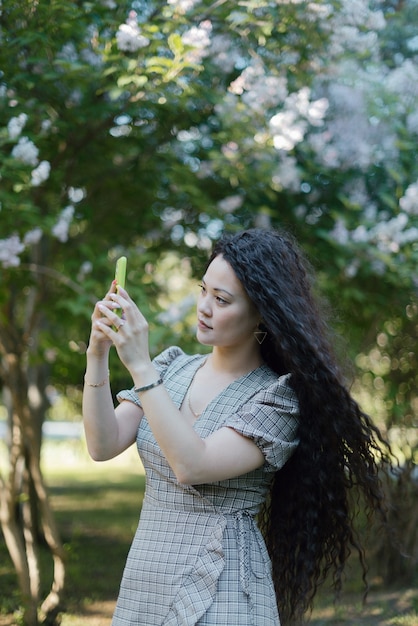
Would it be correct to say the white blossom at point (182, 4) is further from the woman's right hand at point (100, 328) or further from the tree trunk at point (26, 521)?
the tree trunk at point (26, 521)

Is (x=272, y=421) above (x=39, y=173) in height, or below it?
below

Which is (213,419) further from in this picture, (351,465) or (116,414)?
(351,465)

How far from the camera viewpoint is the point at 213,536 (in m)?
1.83

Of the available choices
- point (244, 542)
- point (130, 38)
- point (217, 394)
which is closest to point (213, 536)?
point (244, 542)

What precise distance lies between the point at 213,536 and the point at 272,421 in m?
0.29

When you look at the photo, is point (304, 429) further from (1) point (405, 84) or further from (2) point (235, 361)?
(1) point (405, 84)

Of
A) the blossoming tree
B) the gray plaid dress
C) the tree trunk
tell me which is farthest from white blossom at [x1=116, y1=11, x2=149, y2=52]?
the tree trunk

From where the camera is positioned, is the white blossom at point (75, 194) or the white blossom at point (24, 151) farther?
the white blossom at point (75, 194)

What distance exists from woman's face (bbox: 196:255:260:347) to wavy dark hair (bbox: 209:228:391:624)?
0.03 metres

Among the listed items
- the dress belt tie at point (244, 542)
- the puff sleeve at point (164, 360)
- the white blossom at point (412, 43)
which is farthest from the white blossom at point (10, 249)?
the white blossom at point (412, 43)

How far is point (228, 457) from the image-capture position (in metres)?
1.75

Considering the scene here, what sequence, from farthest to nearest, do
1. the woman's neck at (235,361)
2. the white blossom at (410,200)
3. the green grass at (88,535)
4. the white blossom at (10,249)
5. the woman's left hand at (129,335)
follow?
1. the green grass at (88,535)
2. the white blossom at (410,200)
3. the white blossom at (10,249)
4. the woman's neck at (235,361)
5. the woman's left hand at (129,335)

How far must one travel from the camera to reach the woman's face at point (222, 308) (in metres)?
1.89

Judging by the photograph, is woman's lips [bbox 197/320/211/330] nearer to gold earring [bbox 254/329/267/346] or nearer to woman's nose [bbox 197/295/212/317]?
woman's nose [bbox 197/295/212/317]
